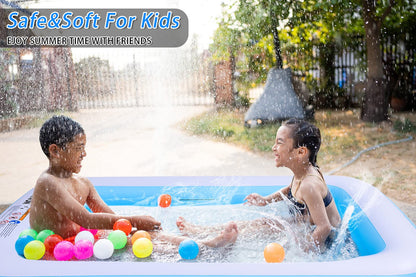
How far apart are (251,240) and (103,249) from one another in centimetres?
92

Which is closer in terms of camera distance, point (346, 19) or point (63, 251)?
point (63, 251)

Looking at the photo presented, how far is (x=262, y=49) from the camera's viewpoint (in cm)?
1016

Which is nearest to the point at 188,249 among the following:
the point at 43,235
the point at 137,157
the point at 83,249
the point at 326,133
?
the point at 83,249

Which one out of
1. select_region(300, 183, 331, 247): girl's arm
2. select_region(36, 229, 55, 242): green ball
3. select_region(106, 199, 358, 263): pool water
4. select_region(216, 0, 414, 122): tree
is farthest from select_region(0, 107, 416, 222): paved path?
select_region(216, 0, 414, 122): tree

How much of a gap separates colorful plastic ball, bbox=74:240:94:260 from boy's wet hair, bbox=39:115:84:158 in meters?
0.57

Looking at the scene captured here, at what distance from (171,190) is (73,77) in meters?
10.9

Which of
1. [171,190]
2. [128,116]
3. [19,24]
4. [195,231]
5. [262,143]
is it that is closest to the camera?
[195,231]

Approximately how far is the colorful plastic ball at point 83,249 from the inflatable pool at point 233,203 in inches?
11.2

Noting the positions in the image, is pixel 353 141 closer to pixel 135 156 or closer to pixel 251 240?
pixel 135 156

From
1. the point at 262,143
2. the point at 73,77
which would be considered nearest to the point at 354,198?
the point at 262,143

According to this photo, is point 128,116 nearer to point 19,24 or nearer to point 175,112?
point 175,112

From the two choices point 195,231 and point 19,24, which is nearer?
point 195,231

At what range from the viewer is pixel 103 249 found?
245 cm

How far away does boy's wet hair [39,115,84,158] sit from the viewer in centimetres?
248
